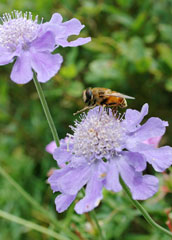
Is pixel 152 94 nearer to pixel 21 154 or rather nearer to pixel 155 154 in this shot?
pixel 21 154

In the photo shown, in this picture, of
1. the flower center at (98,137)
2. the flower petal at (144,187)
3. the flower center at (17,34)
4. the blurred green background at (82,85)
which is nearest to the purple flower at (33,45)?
the flower center at (17,34)

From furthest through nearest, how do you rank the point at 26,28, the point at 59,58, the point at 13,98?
the point at 13,98 < the point at 26,28 < the point at 59,58

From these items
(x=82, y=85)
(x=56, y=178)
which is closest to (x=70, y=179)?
(x=56, y=178)

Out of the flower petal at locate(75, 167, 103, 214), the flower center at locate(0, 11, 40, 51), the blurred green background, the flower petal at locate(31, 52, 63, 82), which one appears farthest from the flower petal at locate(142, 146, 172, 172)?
the blurred green background

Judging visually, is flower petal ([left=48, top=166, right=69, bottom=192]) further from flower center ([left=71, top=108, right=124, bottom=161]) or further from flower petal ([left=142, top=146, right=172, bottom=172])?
flower petal ([left=142, top=146, right=172, bottom=172])

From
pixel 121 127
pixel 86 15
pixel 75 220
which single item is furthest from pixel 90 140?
pixel 86 15

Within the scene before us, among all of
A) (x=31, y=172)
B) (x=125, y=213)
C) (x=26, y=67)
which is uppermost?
(x=26, y=67)

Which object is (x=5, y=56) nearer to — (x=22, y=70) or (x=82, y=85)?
(x=22, y=70)
